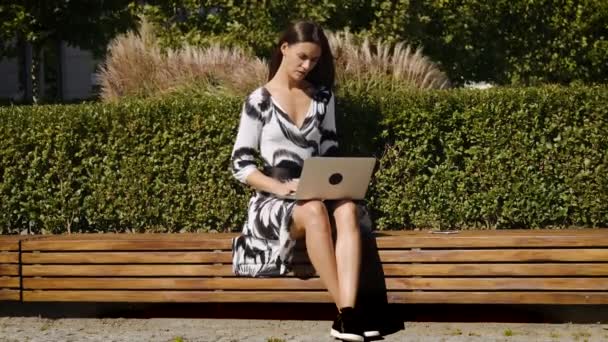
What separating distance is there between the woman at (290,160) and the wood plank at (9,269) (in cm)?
175

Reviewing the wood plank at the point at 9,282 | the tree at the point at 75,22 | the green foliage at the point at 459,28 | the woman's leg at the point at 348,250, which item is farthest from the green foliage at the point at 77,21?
the woman's leg at the point at 348,250

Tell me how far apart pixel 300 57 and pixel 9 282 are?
2.56 meters

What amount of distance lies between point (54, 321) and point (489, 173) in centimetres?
282

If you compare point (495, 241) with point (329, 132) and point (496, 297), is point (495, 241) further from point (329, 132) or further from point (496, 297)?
point (329, 132)

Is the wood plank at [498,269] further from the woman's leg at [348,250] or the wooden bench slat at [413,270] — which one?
the woman's leg at [348,250]

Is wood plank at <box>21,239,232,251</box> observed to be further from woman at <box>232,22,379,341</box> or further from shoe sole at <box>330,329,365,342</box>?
shoe sole at <box>330,329,365,342</box>

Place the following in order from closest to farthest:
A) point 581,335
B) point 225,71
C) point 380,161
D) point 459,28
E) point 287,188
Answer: point 287,188
point 581,335
point 380,161
point 225,71
point 459,28

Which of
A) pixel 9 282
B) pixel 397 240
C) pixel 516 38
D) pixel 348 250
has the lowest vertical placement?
pixel 9 282

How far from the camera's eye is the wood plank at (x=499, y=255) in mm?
7066

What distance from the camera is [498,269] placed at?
7.14 meters

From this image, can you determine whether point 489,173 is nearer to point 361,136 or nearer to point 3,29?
point 361,136

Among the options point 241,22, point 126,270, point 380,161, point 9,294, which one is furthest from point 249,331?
point 241,22

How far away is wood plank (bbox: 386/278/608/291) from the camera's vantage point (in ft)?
23.3

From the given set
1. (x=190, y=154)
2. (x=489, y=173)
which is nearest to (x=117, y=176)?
(x=190, y=154)
